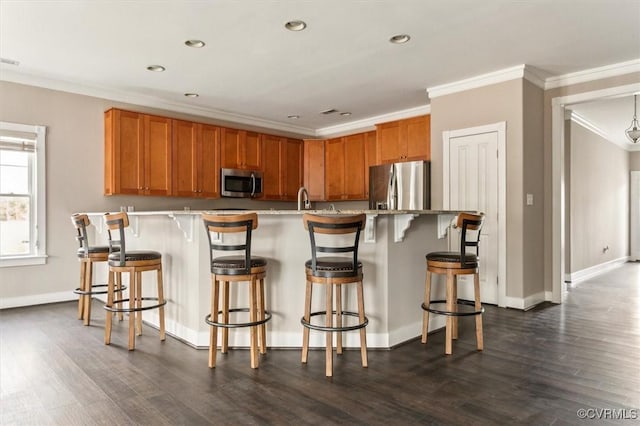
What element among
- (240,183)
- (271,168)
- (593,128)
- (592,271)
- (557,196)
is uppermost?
(593,128)

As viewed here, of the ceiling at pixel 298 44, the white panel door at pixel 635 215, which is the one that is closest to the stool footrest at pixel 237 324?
the ceiling at pixel 298 44

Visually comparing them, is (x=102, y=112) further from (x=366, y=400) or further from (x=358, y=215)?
(x=366, y=400)

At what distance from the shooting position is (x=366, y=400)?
2.19m

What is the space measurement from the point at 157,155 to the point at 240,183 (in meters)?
1.37

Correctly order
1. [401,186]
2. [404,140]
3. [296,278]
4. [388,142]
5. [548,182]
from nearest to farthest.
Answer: [296,278], [548,182], [401,186], [404,140], [388,142]

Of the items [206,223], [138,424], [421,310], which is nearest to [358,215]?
[206,223]

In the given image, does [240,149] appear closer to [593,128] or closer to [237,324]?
[237,324]

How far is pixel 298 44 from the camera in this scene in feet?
12.4

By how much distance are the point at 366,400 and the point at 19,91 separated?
5.09m

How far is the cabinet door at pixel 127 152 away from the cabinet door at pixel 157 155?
2.9 inches

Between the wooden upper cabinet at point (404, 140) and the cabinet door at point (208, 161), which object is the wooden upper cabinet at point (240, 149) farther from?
the wooden upper cabinet at point (404, 140)

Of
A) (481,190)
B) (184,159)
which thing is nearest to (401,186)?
(481,190)

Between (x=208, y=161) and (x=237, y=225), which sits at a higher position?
(x=208, y=161)

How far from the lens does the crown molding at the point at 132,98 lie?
4637 mm
